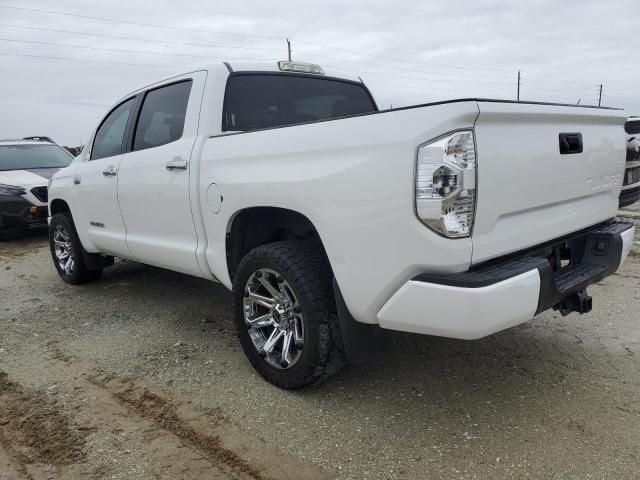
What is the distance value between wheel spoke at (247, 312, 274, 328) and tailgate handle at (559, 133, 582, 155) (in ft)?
5.81

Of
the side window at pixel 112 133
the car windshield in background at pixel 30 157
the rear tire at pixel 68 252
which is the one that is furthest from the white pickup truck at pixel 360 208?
the car windshield in background at pixel 30 157

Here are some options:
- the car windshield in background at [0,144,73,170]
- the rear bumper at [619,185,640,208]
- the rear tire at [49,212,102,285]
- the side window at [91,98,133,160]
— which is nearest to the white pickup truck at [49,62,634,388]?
the rear bumper at [619,185,640,208]

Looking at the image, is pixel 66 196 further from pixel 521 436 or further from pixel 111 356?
pixel 521 436

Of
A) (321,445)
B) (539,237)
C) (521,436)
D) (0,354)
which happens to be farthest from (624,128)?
(0,354)

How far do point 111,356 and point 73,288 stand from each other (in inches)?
85.6

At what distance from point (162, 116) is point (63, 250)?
8.10ft

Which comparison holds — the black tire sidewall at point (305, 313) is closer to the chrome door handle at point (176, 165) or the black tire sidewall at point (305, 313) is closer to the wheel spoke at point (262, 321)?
the wheel spoke at point (262, 321)

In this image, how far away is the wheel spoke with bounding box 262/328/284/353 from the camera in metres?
3.09

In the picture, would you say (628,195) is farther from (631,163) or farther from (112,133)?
(112,133)

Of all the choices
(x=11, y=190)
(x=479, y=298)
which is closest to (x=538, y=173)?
(x=479, y=298)

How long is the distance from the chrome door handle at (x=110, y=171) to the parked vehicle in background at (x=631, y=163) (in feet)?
11.9

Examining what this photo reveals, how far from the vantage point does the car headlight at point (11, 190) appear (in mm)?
8344

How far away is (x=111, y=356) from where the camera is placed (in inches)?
146

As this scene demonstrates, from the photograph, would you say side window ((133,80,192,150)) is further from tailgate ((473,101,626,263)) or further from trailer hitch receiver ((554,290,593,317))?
trailer hitch receiver ((554,290,593,317))
